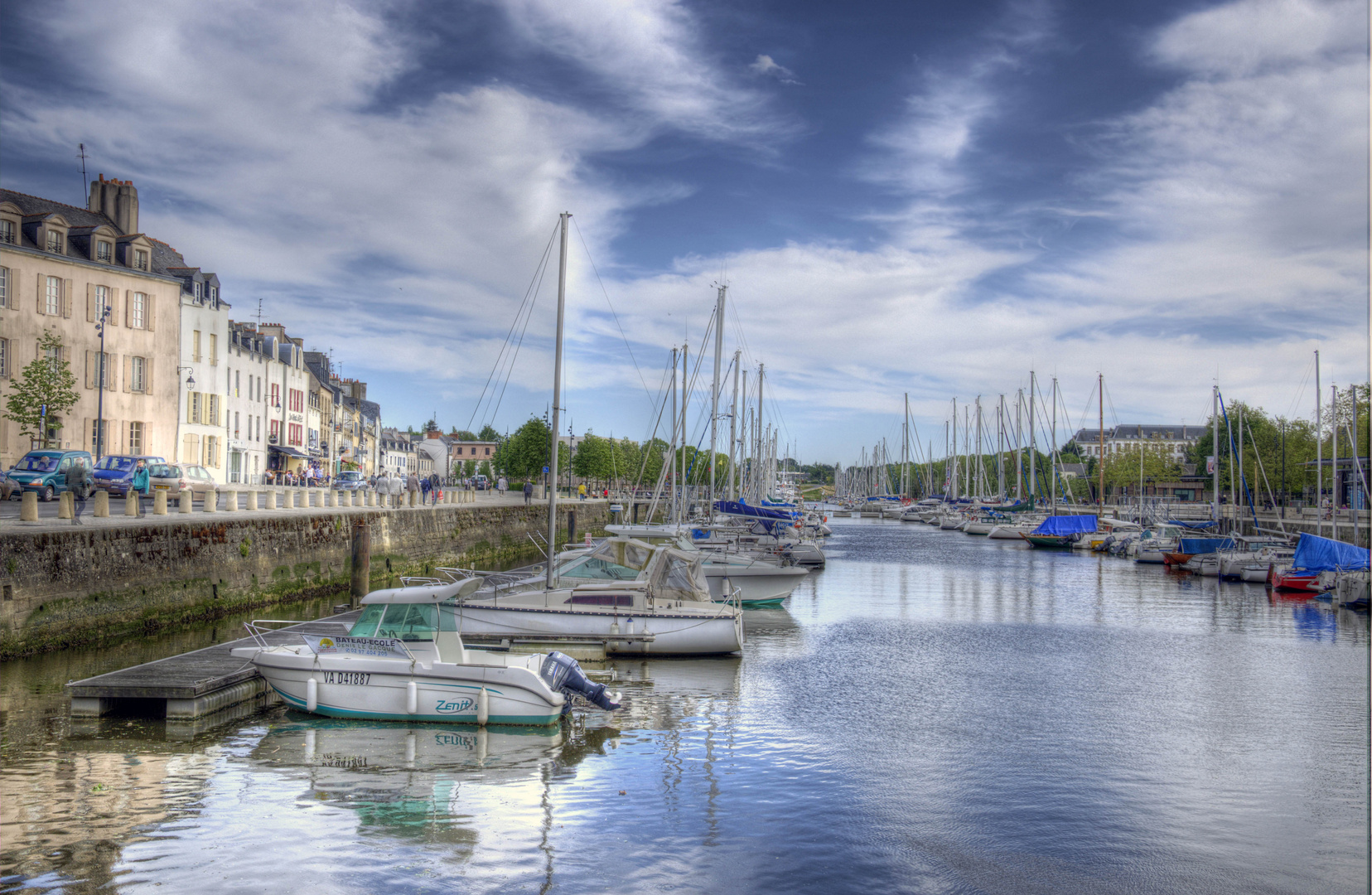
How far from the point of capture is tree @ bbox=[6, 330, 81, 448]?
1554 inches

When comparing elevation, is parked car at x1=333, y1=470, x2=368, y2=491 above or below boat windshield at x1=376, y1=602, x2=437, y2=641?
above

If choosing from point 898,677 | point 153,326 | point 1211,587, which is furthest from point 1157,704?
point 153,326

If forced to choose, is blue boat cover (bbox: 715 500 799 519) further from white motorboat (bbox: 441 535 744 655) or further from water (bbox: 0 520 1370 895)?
water (bbox: 0 520 1370 895)

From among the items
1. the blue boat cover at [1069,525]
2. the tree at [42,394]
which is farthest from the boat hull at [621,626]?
the blue boat cover at [1069,525]

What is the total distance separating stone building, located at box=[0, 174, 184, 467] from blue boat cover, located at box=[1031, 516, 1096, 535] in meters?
56.8

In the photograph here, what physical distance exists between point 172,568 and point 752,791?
725 inches

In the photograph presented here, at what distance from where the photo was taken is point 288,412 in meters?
72.4

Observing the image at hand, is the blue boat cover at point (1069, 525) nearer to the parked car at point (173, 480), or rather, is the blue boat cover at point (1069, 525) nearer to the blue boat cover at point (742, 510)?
the blue boat cover at point (742, 510)

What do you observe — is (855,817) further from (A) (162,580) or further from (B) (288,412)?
(B) (288,412)

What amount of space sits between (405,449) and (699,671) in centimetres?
12351

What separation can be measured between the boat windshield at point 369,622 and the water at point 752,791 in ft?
5.20

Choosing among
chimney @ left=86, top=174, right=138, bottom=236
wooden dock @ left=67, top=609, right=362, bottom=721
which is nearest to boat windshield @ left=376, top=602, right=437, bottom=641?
wooden dock @ left=67, top=609, right=362, bottom=721

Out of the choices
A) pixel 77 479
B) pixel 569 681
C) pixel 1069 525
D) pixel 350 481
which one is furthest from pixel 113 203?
pixel 1069 525

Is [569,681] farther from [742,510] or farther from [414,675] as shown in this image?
[742,510]
